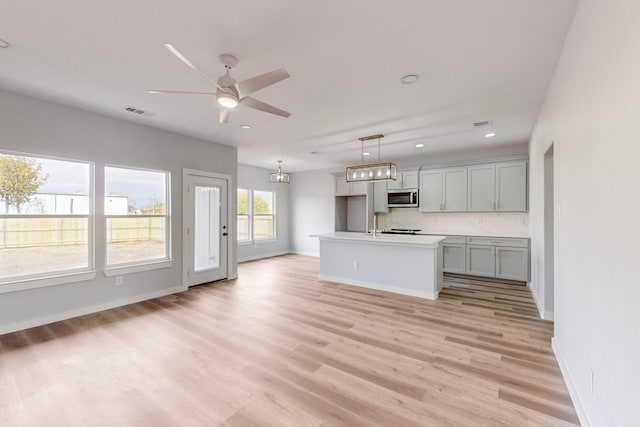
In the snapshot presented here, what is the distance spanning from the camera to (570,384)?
205 cm

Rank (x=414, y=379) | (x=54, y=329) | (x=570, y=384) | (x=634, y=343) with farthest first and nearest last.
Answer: (x=54, y=329) → (x=414, y=379) → (x=570, y=384) → (x=634, y=343)

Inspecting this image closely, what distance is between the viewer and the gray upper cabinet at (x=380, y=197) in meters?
6.75

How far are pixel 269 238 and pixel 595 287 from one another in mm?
7491

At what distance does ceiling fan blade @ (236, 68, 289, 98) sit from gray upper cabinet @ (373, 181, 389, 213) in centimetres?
494

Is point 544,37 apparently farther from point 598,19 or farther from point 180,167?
point 180,167

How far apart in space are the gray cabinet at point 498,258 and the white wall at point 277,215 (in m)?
5.30

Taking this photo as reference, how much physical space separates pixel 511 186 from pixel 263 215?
6.23 metres

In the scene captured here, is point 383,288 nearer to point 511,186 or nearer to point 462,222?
point 462,222

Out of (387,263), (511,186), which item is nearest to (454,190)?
(511,186)

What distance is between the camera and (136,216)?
14.0 ft

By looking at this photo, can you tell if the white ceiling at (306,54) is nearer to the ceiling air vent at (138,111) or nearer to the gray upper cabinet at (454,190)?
the ceiling air vent at (138,111)

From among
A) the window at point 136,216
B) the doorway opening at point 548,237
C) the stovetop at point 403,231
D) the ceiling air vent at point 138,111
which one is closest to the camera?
the doorway opening at point 548,237

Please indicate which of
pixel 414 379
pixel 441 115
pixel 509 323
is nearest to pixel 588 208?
pixel 414 379

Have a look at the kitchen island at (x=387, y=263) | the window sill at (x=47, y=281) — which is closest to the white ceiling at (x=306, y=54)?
the kitchen island at (x=387, y=263)
